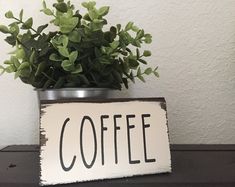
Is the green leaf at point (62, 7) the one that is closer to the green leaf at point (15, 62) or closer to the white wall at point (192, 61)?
the green leaf at point (15, 62)

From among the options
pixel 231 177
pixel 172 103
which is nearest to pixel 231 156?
pixel 231 177

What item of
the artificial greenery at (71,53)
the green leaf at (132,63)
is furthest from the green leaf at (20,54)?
the green leaf at (132,63)

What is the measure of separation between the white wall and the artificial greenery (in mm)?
206

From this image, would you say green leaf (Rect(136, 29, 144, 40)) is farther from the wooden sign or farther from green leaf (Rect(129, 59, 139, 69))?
the wooden sign

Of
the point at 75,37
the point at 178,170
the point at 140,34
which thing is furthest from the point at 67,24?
the point at 178,170

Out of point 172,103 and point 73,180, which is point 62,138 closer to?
point 73,180

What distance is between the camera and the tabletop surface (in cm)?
49

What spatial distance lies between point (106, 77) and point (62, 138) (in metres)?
0.20

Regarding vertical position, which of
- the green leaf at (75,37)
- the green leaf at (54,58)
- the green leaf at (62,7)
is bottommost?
the green leaf at (54,58)

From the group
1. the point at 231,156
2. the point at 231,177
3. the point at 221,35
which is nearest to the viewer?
the point at 231,177

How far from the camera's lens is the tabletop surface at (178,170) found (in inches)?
19.5

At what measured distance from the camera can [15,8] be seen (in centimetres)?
93

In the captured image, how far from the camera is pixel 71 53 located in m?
0.63

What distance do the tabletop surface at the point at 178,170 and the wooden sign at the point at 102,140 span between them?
0.06ft
